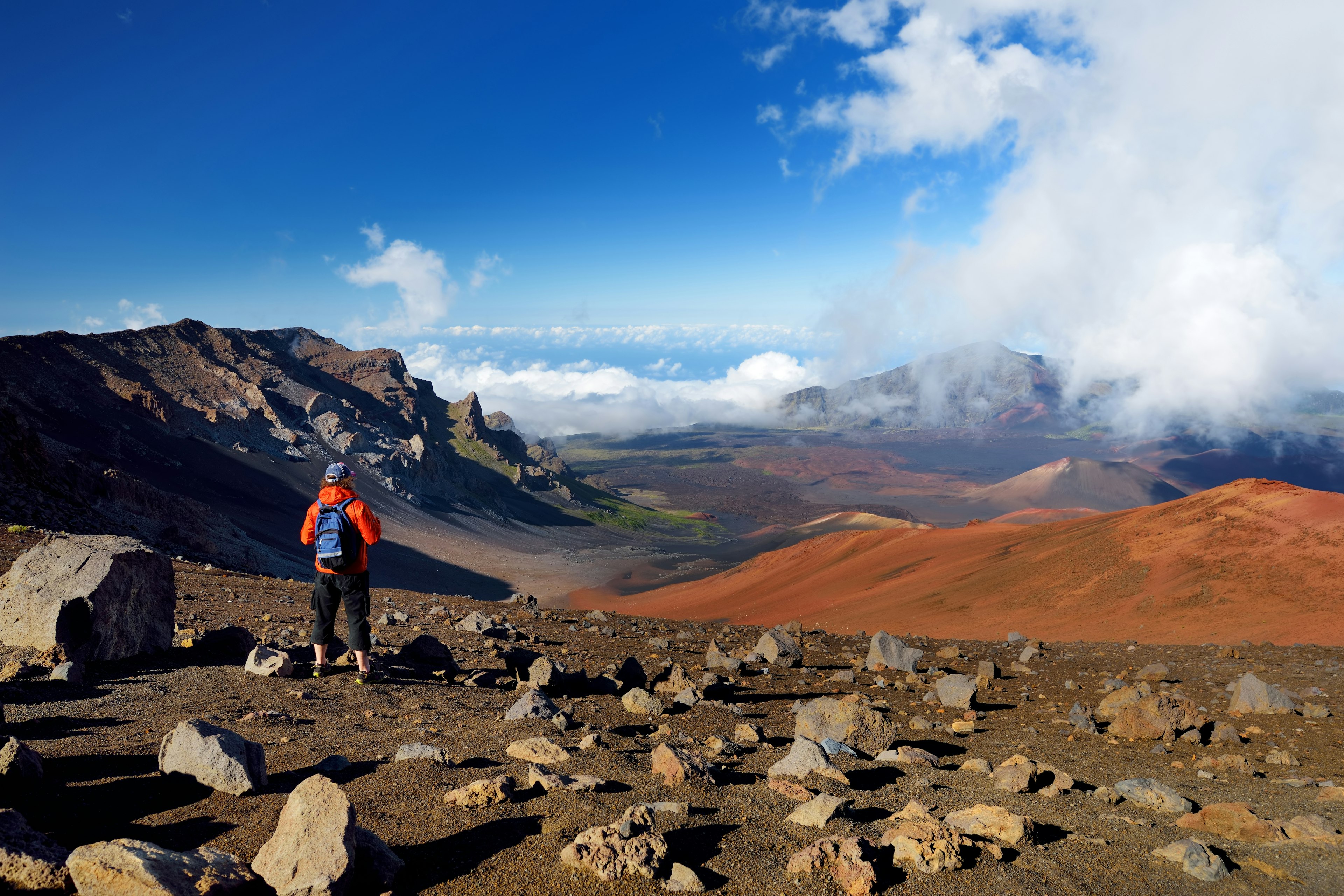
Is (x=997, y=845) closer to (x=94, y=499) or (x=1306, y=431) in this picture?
(x=94, y=499)

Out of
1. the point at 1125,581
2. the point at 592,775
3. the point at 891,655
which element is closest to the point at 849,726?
the point at 592,775

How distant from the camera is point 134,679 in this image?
6.34 meters

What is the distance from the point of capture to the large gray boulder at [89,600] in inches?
263

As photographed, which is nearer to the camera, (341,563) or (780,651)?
(341,563)

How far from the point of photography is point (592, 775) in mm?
4746

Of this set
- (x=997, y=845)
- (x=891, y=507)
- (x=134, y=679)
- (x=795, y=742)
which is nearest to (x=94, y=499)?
(x=134, y=679)

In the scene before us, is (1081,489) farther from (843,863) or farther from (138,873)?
(138,873)

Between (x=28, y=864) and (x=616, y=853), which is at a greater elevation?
(x=28, y=864)

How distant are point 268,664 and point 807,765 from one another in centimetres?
540

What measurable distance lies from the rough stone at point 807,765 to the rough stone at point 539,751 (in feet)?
5.26

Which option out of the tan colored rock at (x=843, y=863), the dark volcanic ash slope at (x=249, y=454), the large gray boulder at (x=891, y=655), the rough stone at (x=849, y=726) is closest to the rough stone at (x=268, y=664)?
the rough stone at (x=849, y=726)

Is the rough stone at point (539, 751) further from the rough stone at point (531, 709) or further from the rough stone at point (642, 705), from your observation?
the rough stone at point (642, 705)

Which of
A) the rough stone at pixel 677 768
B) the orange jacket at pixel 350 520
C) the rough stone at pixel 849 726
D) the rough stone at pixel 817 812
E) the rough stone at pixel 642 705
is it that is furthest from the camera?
the orange jacket at pixel 350 520

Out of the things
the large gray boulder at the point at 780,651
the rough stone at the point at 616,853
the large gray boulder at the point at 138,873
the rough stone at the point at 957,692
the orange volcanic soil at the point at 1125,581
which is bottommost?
the orange volcanic soil at the point at 1125,581
